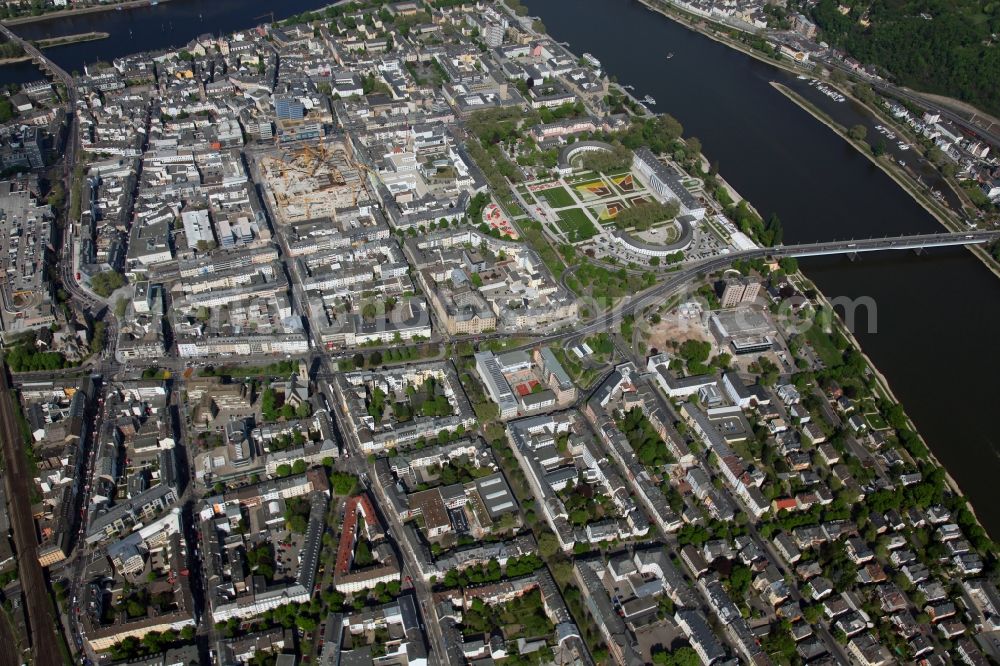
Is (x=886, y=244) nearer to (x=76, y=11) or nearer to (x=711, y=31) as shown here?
(x=711, y=31)

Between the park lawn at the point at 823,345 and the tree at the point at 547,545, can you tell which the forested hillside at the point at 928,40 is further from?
the tree at the point at 547,545

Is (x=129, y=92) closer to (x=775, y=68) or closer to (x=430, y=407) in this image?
(x=430, y=407)

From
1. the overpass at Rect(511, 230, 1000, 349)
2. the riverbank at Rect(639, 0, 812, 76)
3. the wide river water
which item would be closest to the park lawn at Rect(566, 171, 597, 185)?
the wide river water

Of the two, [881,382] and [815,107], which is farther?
[815,107]

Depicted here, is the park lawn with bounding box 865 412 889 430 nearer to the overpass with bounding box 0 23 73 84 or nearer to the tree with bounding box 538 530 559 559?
the tree with bounding box 538 530 559 559

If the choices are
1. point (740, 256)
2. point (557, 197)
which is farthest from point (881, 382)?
point (557, 197)

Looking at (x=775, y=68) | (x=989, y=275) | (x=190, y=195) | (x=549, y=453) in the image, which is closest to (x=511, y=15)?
(x=775, y=68)
